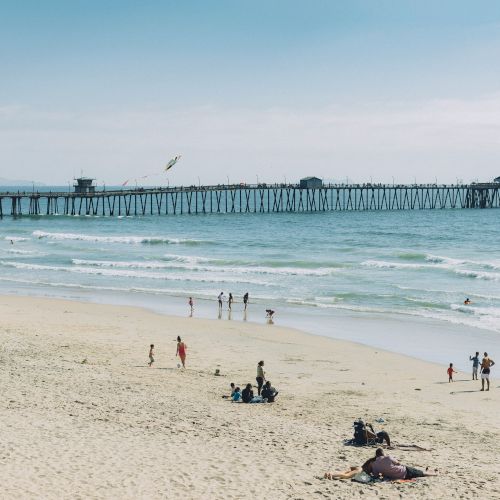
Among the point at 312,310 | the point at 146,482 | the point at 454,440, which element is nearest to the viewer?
the point at 146,482

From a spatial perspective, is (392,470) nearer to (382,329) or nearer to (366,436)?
(366,436)

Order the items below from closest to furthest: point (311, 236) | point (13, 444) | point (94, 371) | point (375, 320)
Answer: point (13, 444) < point (94, 371) < point (375, 320) < point (311, 236)

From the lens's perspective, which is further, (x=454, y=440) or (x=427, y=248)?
(x=427, y=248)

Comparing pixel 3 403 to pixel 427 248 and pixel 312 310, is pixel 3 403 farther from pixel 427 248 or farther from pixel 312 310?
pixel 427 248

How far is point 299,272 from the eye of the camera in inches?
1503

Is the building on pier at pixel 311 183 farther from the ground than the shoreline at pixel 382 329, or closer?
farther from the ground

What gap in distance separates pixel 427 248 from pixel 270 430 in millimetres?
38556

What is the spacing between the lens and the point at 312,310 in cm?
2800

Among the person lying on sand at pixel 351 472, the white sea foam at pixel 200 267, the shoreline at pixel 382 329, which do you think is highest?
the white sea foam at pixel 200 267

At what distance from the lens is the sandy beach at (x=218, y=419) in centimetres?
1031

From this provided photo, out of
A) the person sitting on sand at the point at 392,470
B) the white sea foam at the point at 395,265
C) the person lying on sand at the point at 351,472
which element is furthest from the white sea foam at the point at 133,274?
the person sitting on sand at the point at 392,470

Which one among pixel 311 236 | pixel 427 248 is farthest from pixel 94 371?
pixel 311 236

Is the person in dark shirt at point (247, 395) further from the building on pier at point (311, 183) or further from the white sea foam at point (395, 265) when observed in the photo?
the building on pier at point (311, 183)

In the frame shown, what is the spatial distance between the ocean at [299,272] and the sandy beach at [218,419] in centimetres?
399
